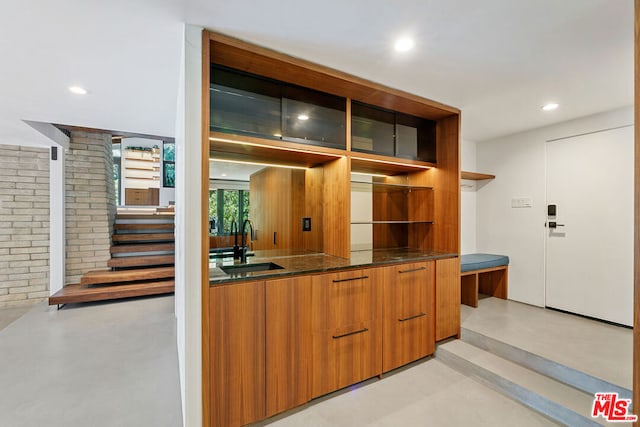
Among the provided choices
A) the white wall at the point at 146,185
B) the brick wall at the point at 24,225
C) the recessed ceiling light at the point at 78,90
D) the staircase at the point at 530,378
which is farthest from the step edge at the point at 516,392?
the white wall at the point at 146,185

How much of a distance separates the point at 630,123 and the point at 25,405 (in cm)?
585

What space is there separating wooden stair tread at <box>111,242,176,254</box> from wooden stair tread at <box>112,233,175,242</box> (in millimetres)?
120

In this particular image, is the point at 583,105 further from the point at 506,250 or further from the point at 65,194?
the point at 65,194

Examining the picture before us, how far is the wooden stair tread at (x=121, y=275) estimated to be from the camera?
424cm

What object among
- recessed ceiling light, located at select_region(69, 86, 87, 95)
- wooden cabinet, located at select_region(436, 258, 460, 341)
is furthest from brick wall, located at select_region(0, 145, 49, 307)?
wooden cabinet, located at select_region(436, 258, 460, 341)

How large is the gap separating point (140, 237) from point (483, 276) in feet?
19.4

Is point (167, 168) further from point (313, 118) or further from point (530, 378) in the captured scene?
point (530, 378)

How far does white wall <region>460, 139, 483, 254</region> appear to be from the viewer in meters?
4.14

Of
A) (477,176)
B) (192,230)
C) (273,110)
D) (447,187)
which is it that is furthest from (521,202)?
(192,230)

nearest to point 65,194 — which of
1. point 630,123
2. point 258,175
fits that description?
point 258,175

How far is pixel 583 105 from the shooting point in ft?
9.18

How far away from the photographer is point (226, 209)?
236 centimetres

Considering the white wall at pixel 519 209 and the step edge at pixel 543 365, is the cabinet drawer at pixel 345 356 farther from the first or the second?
the white wall at pixel 519 209

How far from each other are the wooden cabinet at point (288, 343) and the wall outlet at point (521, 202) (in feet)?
11.1
